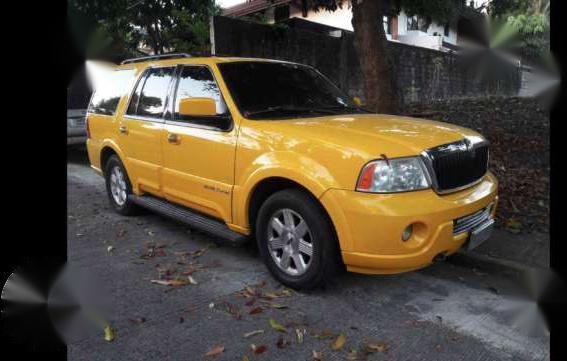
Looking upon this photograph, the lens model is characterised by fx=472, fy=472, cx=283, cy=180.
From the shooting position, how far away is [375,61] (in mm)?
7766

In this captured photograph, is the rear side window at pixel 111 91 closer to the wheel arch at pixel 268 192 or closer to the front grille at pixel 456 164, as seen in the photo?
the wheel arch at pixel 268 192

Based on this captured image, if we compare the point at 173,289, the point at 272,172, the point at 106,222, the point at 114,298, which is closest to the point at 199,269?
the point at 173,289

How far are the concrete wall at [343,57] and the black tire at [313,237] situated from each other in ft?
17.2

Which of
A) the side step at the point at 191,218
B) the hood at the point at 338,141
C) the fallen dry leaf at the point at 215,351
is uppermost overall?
the hood at the point at 338,141

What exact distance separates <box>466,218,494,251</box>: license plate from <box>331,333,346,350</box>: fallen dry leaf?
3.98 ft

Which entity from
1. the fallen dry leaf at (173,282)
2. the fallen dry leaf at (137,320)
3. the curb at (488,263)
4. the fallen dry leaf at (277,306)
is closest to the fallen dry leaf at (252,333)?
the fallen dry leaf at (277,306)

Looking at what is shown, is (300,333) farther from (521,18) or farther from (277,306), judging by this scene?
(521,18)

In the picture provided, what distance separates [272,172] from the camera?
3.60 m

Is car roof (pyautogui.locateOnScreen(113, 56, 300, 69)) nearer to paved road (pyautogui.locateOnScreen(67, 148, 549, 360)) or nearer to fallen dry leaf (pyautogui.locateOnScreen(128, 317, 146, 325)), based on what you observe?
paved road (pyautogui.locateOnScreen(67, 148, 549, 360))

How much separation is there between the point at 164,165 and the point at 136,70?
57.2 inches

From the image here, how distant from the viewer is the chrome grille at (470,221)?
11.0 feet

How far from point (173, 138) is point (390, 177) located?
230 centimetres

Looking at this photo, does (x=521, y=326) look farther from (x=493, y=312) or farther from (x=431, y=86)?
(x=431, y=86)

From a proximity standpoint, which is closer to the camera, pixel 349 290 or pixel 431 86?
pixel 349 290
